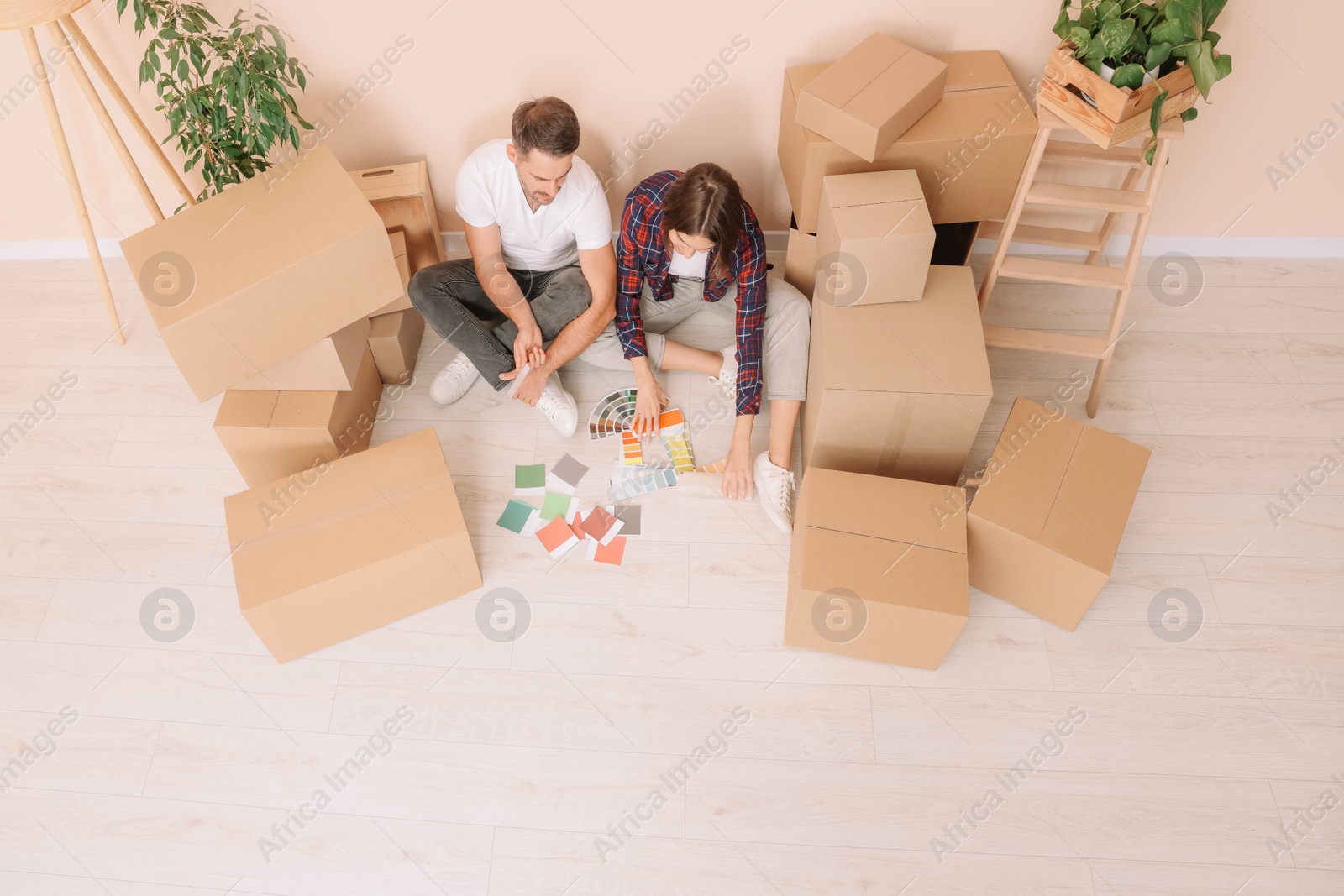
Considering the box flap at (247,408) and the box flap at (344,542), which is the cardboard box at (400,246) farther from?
the box flap at (344,542)

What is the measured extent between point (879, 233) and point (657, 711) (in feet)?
3.81

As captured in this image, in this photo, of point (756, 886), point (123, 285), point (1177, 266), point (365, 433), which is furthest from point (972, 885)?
point (123, 285)

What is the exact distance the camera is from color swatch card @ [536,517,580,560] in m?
1.99

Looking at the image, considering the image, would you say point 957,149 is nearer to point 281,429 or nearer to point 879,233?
point 879,233

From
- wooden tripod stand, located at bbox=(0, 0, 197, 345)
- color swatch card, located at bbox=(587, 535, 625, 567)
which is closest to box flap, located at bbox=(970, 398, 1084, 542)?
color swatch card, located at bbox=(587, 535, 625, 567)

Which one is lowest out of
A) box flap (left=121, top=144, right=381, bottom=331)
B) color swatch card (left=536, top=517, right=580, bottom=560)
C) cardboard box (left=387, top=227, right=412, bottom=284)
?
color swatch card (left=536, top=517, right=580, bottom=560)

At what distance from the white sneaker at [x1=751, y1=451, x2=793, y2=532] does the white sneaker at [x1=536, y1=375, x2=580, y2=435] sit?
51 cm

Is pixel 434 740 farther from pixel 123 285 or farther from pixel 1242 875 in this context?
pixel 123 285

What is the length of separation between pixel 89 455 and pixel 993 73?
2589 millimetres

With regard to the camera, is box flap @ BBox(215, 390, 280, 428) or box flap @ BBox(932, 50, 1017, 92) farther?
box flap @ BBox(932, 50, 1017, 92)

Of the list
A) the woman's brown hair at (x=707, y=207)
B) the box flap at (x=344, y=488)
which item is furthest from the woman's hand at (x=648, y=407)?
the box flap at (x=344, y=488)

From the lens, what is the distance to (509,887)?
157cm

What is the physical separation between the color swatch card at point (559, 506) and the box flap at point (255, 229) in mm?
772

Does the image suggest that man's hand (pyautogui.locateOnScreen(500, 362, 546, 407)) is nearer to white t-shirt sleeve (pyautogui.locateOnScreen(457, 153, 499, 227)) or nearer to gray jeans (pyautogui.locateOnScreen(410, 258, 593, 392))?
gray jeans (pyautogui.locateOnScreen(410, 258, 593, 392))
